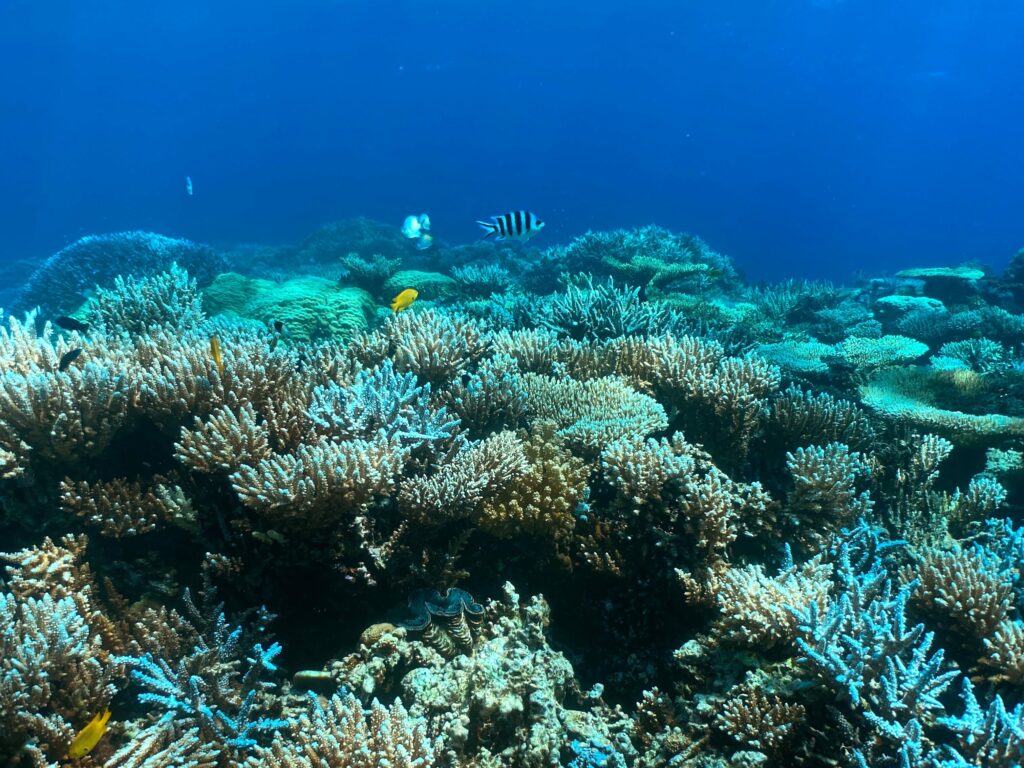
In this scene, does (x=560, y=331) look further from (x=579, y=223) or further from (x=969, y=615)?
(x=579, y=223)

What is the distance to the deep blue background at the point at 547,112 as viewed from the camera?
9612 centimetres

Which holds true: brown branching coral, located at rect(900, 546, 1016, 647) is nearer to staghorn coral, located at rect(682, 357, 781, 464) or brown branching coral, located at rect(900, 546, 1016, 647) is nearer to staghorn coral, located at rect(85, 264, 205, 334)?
staghorn coral, located at rect(682, 357, 781, 464)

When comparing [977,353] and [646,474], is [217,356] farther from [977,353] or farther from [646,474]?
[977,353]

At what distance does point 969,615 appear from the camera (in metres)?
2.68

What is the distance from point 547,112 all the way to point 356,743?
155m

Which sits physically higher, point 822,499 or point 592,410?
point 592,410

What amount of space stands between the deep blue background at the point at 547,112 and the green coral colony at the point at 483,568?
80.7m

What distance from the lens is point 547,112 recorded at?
138 meters

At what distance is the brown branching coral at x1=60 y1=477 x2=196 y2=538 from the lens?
2.95m

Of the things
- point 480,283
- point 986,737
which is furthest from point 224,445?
point 480,283

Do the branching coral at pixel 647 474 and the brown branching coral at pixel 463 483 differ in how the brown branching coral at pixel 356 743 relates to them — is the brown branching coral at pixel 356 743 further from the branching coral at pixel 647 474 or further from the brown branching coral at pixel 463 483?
the branching coral at pixel 647 474

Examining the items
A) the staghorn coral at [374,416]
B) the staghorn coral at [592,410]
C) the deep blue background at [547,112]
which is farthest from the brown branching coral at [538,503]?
the deep blue background at [547,112]

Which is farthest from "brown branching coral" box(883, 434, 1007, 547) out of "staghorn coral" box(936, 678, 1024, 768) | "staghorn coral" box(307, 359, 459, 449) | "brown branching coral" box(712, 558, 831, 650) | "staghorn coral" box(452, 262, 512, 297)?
"staghorn coral" box(452, 262, 512, 297)

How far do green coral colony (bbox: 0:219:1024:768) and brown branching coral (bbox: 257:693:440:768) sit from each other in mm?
15
